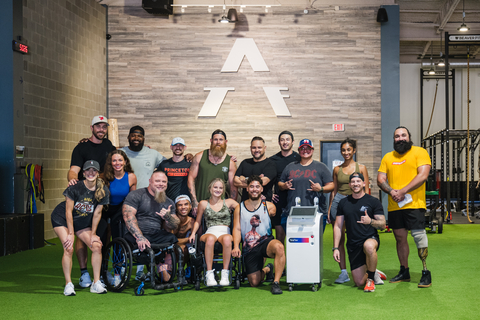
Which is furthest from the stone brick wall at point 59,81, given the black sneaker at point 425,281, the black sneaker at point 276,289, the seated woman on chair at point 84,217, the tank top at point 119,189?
the black sneaker at point 425,281

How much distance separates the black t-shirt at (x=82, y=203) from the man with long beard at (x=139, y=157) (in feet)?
2.38

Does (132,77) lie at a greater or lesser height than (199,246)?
greater

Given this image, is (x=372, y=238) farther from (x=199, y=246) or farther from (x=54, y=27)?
(x=54, y=27)

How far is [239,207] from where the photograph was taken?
184 inches

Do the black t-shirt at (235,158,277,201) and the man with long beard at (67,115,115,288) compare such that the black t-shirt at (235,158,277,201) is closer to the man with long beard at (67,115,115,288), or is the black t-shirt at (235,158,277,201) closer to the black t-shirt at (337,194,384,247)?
the black t-shirt at (337,194,384,247)

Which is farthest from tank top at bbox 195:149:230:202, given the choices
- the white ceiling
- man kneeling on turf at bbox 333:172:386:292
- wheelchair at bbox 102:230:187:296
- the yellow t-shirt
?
the white ceiling

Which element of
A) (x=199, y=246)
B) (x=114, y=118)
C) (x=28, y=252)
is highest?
(x=114, y=118)

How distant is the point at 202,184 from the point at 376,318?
234cm

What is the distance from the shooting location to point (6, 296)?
434 centimetres

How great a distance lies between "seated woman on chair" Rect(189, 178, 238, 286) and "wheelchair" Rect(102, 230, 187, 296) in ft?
0.84

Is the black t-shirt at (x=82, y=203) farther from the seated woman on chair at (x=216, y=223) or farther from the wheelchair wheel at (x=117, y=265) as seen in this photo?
the seated woman on chair at (x=216, y=223)

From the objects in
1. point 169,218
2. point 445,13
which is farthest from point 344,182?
point 445,13

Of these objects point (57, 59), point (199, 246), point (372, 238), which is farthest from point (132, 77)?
point (372, 238)

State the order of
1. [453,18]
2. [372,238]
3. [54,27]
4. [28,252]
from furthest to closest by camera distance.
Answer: [453,18] < [54,27] < [28,252] < [372,238]
